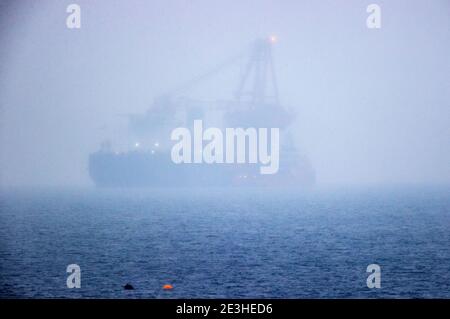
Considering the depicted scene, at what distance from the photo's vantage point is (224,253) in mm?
41781

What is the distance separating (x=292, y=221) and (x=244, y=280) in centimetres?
3337

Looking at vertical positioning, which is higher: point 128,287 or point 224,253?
point 128,287

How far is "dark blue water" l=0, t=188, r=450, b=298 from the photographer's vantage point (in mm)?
28656

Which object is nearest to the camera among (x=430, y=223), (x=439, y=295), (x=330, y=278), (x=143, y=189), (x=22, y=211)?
(x=439, y=295)

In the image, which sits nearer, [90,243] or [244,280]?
[244,280]

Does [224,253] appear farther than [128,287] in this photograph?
Yes

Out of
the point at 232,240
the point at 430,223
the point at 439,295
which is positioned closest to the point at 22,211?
the point at 232,240

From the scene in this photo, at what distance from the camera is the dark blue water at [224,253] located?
28.7m

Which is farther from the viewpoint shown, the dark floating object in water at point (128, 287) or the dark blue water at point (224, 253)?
the dark blue water at point (224, 253)

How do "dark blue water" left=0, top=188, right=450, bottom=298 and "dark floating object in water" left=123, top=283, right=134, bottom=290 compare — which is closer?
"dark floating object in water" left=123, top=283, right=134, bottom=290
